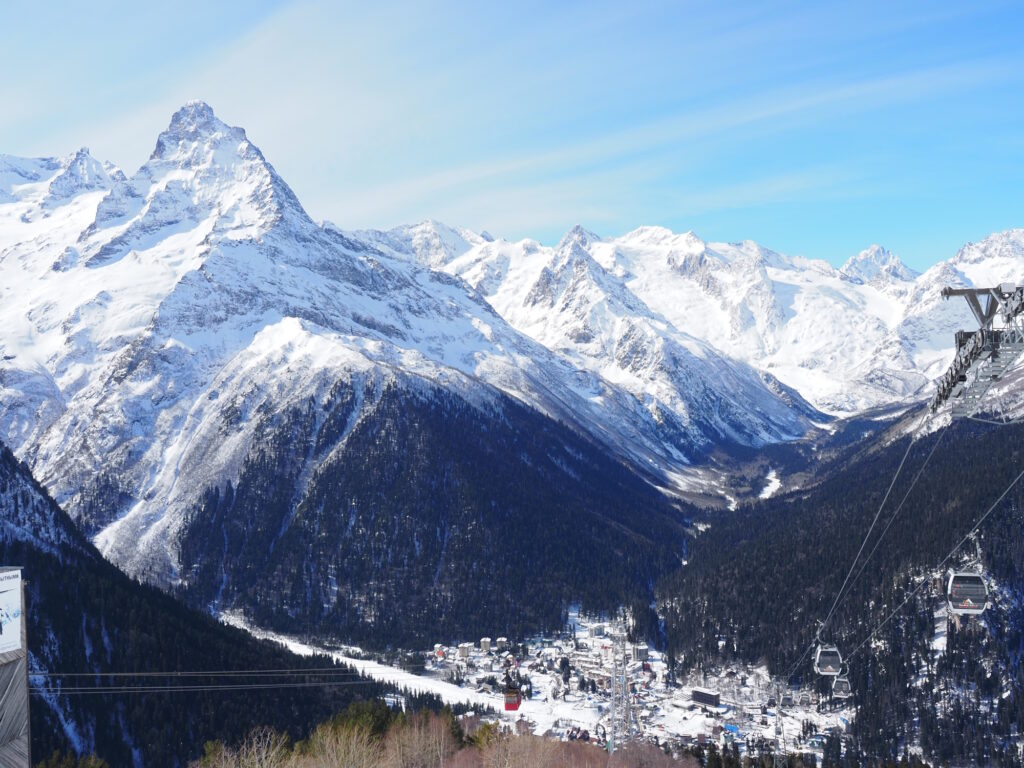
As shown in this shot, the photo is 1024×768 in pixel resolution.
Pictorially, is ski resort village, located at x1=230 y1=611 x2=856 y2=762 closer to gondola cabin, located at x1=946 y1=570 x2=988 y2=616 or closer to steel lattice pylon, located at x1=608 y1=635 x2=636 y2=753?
steel lattice pylon, located at x1=608 y1=635 x2=636 y2=753

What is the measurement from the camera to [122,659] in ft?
464

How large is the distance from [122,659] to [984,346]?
141787mm

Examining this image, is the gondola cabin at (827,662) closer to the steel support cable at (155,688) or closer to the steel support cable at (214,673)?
the steel support cable at (214,673)

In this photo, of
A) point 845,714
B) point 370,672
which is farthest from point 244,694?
point 845,714

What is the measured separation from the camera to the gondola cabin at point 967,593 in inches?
1877

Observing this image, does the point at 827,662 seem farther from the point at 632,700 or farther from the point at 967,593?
the point at 632,700

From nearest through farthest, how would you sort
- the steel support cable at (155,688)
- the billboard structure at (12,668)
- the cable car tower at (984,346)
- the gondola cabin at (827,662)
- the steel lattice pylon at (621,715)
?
the cable car tower at (984,346) < the billboard structure at (12,668) < the gondola cabin at (827,662) < the steel support cable at (155,688) < the steel lattice pylon at (621,715)

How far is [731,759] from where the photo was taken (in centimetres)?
11188

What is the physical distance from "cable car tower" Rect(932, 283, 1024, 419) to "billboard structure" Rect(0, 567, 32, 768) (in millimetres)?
38275

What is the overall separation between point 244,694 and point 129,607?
2577 cm

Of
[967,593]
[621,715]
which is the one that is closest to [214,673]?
[621,715]

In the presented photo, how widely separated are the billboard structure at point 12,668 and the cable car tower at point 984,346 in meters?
38.3

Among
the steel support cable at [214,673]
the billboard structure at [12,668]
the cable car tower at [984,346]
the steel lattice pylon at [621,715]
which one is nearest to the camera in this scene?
the cable car tower at [984,346]

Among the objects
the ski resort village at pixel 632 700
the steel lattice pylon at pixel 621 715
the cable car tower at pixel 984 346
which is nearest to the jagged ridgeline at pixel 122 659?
the ski resort village at pixel 632 700
